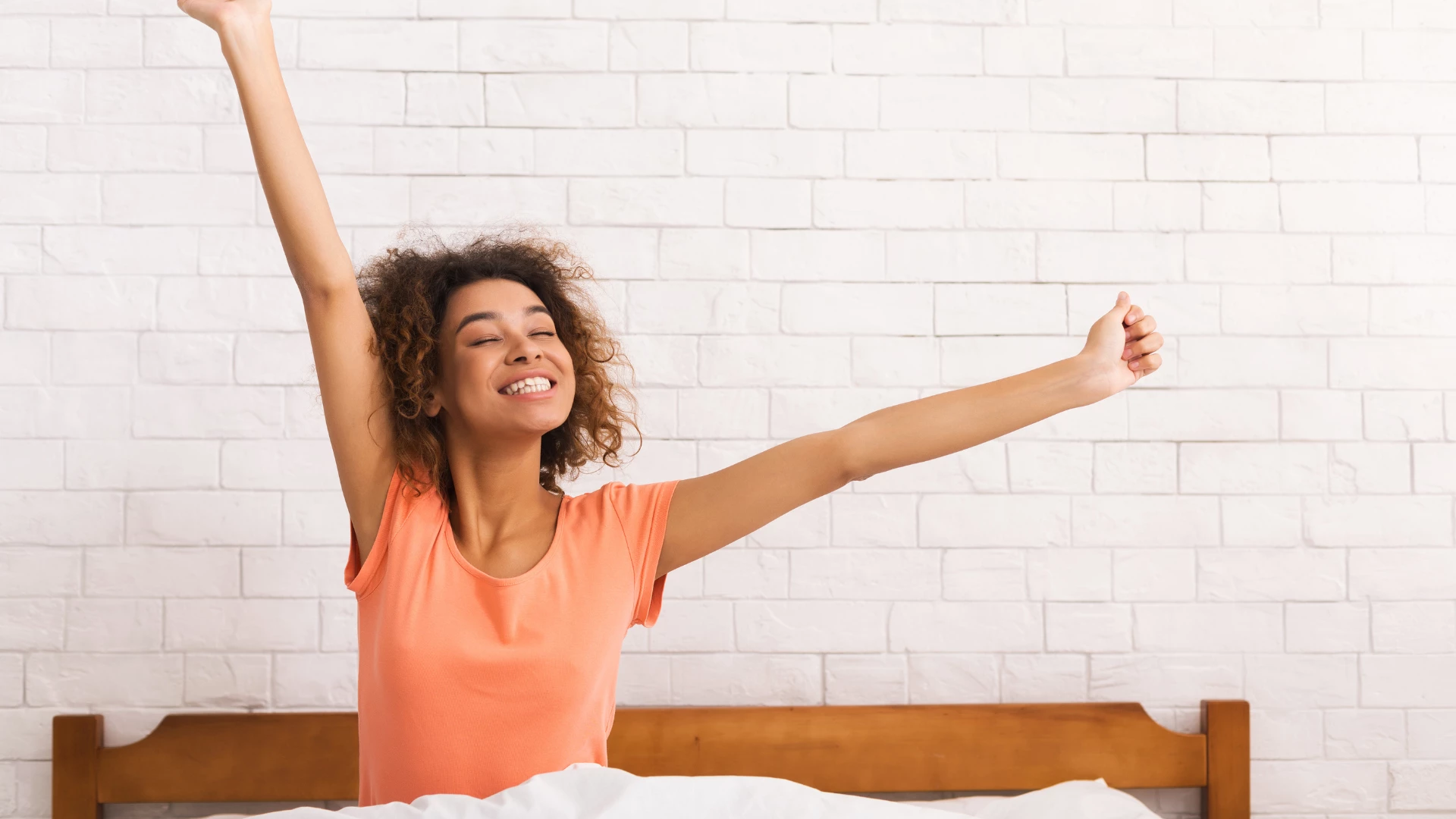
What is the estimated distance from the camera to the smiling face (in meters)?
1.21

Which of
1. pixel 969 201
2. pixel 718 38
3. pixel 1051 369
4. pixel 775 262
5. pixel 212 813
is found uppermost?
pixel 718 38

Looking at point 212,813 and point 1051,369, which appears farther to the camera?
point 212,813

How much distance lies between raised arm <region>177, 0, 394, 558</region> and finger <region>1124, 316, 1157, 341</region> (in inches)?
35.2

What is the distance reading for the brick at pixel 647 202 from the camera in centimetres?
189

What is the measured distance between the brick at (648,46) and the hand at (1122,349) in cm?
103

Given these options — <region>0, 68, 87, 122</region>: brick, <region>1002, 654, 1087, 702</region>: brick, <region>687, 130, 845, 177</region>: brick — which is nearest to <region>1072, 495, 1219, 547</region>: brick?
<region>1002, 654, 1087, 702</region>: brick

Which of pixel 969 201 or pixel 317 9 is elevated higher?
pixel 317 9

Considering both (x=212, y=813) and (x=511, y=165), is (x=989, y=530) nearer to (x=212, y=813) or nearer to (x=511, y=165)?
(x=511, y=165)

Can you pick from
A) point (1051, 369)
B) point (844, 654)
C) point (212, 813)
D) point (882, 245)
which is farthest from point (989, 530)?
point (212, 813)

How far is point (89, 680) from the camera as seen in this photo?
185 cm

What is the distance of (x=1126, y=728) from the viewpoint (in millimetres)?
1881

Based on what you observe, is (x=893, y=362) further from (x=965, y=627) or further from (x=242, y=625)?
(x=242, y=625)

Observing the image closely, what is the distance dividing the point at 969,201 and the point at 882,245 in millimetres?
186

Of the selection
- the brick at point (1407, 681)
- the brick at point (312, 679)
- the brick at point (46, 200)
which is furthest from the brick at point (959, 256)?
the brick at point (46, 200)
